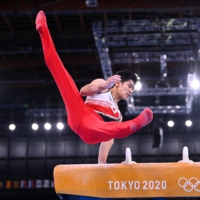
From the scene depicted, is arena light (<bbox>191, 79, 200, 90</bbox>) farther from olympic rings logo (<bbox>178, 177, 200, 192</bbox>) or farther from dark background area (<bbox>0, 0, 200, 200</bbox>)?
olympic rings logo (<bbox>178, 177, 200, 192</bbox>)

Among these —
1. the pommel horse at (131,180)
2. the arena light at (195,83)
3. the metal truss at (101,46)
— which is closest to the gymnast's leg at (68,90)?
the pommel horse at (131,180)

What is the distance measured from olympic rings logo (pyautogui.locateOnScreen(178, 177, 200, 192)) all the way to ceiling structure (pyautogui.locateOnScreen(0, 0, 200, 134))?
4565 millimetres

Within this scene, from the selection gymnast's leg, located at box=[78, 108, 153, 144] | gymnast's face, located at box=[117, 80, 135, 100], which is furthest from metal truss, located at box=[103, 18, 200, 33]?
gymnast's leg, located at box=[78, 108, 153, 144]

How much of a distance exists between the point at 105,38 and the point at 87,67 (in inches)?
138

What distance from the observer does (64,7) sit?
8969 mm

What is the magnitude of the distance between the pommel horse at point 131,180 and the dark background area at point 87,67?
5.50 meters

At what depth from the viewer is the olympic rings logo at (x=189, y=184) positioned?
Answer: 3838 mm

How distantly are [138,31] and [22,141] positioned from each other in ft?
33.1

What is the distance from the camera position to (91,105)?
4285 millimetres

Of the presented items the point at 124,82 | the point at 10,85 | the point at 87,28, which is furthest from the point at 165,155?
the point at 124,82

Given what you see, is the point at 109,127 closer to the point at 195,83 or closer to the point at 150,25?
the point at 150,25

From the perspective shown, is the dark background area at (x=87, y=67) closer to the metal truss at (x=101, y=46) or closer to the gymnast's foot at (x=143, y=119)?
the metal truss at (x=101, y=46)

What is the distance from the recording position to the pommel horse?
3.87 meters

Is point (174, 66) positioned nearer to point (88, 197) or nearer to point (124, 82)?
point (124, 82)
